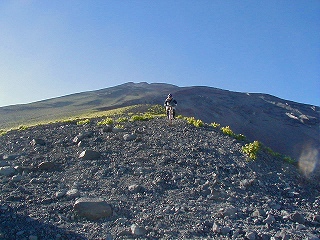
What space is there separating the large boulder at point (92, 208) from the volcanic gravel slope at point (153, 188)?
0.10 metres

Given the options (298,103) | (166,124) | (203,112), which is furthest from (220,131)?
(298,103)

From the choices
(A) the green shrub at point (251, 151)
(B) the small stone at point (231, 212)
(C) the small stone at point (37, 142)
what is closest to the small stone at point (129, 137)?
(C) the small stone at point (37, 142)

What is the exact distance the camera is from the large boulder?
25.2 feet

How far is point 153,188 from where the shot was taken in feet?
30.6

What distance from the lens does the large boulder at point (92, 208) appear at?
7.68m

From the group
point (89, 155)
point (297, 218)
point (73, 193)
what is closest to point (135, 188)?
point (73, 193)

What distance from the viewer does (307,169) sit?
1298 cm

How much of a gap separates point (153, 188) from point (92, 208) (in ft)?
6.52

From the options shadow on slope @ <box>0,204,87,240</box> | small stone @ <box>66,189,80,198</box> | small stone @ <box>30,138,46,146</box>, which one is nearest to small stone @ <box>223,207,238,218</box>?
shadow on slope @ <box>0,204,87,240</box>

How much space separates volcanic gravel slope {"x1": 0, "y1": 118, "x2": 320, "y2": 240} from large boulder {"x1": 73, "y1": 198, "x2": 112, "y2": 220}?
10 centimetres

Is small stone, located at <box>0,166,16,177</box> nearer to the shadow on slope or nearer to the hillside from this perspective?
the shadow on slope

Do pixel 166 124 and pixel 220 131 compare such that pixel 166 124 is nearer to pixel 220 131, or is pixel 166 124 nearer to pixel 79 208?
pixel 220 131

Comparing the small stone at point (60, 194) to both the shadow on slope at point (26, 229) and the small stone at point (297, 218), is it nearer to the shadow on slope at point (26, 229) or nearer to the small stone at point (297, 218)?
the shadow on slope at point (26, 229)

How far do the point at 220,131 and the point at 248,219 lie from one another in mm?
7803
